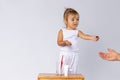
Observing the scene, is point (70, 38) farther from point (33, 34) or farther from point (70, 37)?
point (33, 34)

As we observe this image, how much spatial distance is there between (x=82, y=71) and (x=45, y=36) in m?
0.44

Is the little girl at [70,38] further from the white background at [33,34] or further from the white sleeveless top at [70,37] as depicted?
the white background at [33,34]

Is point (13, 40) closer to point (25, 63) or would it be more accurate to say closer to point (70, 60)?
point (25, 63)

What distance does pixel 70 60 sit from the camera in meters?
2.02

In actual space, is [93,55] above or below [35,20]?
below

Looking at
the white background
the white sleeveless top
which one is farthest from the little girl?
the white background

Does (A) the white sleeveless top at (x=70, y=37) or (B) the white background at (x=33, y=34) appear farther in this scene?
(B) the white background at (x=33, y=34)

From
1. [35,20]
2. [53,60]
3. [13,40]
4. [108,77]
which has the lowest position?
[108,77]

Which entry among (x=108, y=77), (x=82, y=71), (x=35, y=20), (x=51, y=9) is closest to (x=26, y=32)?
(x=35, y=20)

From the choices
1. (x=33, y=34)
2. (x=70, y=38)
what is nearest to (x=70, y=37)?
(x=70, y=38)

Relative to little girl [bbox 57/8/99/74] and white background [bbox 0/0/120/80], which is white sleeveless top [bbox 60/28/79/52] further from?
white background [bbox 0/0/120/80]

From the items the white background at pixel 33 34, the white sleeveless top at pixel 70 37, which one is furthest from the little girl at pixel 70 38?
the white background at pixel 33 34

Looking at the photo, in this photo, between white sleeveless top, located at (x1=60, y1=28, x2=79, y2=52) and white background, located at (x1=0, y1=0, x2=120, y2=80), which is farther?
white background, located at (x1=0, y1=0, x2=120, y2=80)

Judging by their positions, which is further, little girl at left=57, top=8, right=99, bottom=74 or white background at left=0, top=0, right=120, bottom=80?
white background at left=0, top=0, right=120, bottom=80
